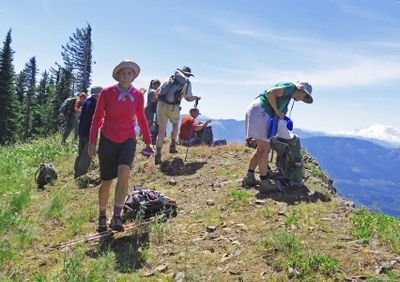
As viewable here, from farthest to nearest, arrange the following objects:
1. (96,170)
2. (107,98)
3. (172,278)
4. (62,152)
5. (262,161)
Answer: (62,152) → (96,170) → (262,161) → (107,98) → (172,278)

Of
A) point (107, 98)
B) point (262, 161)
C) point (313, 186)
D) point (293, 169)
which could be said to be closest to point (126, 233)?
point (107, 98)

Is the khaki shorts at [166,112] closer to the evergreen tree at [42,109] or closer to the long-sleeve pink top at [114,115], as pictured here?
the long-sleeve pink top at [114,115]

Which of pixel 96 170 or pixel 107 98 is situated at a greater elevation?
pixel 107 98

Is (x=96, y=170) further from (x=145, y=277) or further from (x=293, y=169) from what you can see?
(x=145, y=277)

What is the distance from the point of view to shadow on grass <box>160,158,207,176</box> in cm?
1038

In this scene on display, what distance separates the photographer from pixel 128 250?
18.1 ft

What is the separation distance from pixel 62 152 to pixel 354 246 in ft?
41.0

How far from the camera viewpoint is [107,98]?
5891mm

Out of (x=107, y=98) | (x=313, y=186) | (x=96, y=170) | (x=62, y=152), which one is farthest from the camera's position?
(x=62, y=152)

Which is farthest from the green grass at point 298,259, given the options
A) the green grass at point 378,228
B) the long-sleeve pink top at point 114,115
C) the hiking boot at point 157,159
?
the hiking boot at point 157,159

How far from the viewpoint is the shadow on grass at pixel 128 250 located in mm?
4988

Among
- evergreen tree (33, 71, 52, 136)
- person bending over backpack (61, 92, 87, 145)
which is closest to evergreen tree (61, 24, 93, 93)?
evergreen tree (33, 71, 52, 136)

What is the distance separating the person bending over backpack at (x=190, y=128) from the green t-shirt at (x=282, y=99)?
5.27m

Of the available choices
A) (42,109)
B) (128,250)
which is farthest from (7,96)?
(128,250)
